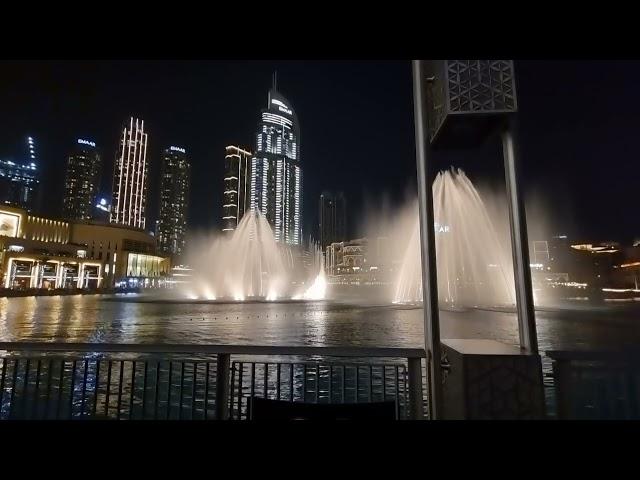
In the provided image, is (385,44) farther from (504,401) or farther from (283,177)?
(283,177)

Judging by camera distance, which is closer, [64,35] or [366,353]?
[64,35]

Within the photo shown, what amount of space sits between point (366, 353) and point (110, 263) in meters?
89.8

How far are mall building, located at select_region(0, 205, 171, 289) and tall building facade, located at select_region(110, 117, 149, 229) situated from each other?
44702mm

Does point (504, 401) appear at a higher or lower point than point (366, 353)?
lower

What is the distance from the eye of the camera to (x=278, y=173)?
412 ft

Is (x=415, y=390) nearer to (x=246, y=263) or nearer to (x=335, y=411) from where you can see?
(x=335, y=411)

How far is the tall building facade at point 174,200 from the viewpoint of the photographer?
14562cm

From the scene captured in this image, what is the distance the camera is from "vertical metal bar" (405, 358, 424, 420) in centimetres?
272

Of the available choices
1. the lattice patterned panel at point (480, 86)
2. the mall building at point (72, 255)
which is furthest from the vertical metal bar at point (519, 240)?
the mall building at point (72, 255)

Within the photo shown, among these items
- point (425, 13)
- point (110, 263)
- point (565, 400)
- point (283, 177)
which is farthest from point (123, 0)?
point (283, 177)

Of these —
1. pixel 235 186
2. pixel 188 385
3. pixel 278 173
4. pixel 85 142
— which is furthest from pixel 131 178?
pixel 188 385

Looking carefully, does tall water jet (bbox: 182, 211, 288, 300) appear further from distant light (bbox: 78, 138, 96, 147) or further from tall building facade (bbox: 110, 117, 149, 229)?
distant light (bbox: 78, 138, 96, 147)

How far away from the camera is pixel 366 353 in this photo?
2803 mm

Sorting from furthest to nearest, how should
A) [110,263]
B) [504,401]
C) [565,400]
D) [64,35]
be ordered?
1. [110,263]
2. [565,400]
3. [504,401]
4. [64,35]
